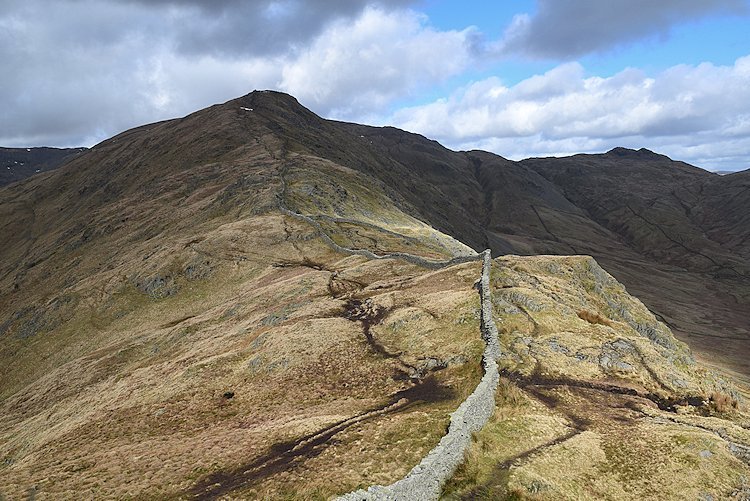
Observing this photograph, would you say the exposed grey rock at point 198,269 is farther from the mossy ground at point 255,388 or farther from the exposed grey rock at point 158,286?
the mossy ground at point 255,388

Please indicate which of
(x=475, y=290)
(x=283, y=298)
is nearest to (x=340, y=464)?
(x=475, y=290)

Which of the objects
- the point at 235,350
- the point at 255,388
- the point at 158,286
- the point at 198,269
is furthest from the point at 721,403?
the point at 158,286

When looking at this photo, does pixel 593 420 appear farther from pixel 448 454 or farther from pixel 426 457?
pixel 426 457

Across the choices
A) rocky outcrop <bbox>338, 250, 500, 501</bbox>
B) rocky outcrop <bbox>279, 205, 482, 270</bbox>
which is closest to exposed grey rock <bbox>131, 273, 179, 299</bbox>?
rocky outcrop <bbox>279, 205, 482, 270</bbox>

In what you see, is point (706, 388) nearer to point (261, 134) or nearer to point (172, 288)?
point (172, 288)

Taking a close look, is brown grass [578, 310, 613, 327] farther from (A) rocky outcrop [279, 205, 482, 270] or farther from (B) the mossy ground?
(A) rocky outcrop [279, 205, 482, 270]

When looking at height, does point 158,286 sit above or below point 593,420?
above

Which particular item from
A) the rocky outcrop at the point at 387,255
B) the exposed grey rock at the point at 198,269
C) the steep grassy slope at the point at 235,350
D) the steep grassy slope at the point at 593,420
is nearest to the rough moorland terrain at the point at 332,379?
the steep grassy slope at the point at 593,420
